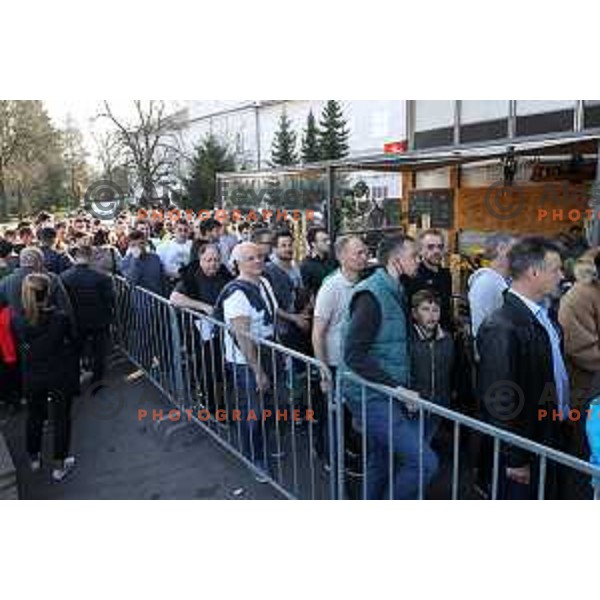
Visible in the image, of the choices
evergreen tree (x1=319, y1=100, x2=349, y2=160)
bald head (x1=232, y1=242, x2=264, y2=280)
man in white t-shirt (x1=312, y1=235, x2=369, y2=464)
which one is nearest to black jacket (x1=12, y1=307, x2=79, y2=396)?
bald head (x1=232, y1=242, x2=264, y2=280)

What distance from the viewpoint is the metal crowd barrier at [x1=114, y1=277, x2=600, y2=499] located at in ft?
9.04

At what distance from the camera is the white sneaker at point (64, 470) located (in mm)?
4191

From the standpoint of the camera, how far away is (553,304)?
4.14 metres

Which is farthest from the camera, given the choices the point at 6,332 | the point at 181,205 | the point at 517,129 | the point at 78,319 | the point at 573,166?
the point at 181,205

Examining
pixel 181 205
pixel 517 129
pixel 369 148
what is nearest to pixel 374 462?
pixel 517 129

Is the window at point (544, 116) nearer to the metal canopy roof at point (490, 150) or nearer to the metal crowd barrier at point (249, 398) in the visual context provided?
the metal canopy roof at point (490, 150)

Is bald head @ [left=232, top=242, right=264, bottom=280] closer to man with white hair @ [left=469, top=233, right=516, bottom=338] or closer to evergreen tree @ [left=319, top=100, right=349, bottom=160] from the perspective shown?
man with white hair @ [left=469, top=233, right=516, bottom=338]

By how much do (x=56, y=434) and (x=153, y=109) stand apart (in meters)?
37.0

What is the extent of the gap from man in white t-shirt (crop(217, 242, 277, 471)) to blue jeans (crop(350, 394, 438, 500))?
88 cm

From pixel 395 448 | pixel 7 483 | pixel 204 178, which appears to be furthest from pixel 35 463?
pixel 204 178

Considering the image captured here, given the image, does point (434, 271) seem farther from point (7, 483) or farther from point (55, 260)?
point (55, 260)

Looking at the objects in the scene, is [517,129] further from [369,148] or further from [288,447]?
[369,148]

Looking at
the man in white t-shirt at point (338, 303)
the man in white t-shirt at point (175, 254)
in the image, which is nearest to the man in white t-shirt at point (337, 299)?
the man in white t-shirt at point (338, 303)
